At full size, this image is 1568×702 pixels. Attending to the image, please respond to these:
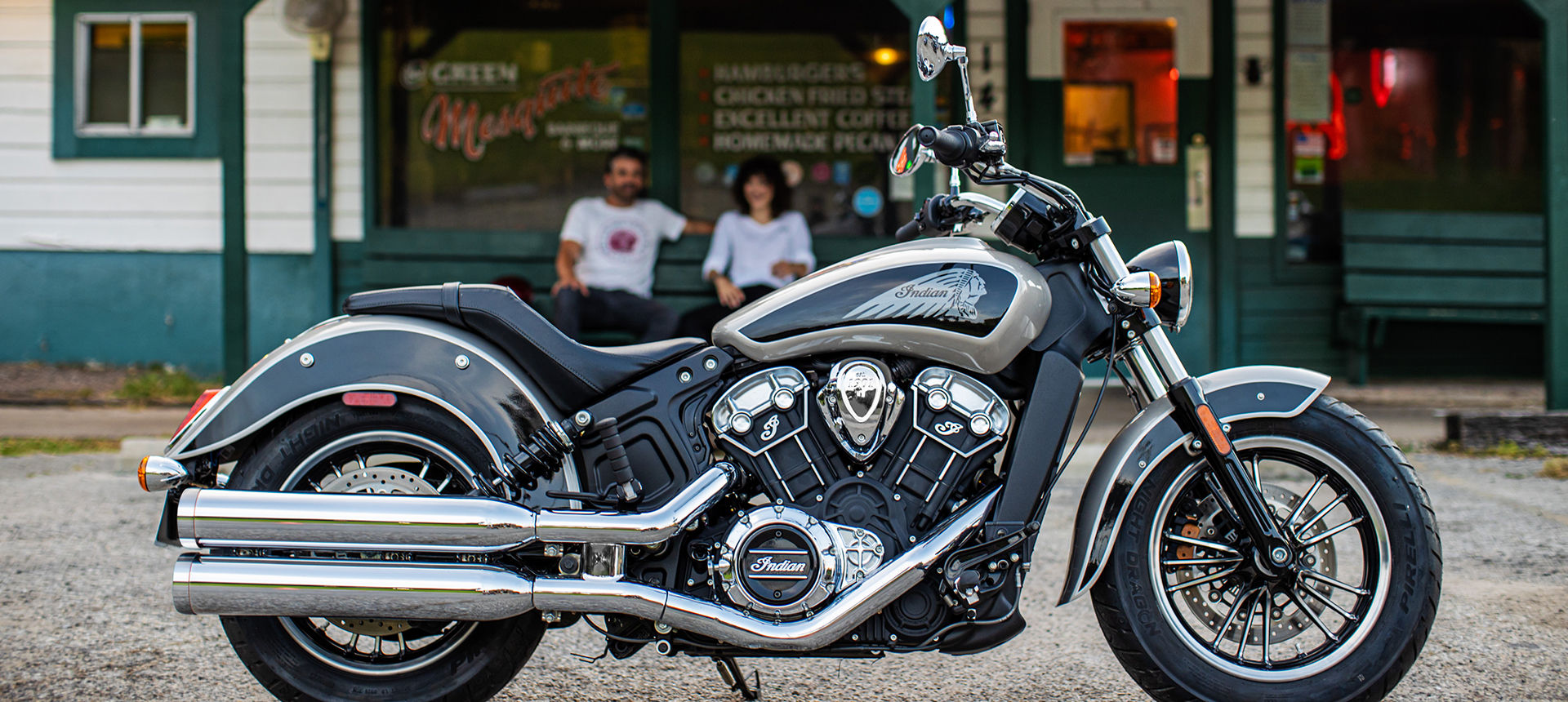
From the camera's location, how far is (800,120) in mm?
8266

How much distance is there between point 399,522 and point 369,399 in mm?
271

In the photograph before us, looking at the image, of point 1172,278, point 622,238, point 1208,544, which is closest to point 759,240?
point 622,238

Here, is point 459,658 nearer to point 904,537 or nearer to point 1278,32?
point 904,537

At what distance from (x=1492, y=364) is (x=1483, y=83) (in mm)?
1969

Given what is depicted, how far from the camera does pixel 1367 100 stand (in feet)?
28.1

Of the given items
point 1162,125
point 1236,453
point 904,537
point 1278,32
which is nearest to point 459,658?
point 904,537

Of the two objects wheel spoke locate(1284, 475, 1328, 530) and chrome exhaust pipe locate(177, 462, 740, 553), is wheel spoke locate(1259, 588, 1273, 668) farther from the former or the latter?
chrome exhaust pipe locate(177, 462, 740, 553)

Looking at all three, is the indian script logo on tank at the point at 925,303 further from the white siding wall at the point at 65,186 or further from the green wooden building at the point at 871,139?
the white siding wall at the point at 65,186

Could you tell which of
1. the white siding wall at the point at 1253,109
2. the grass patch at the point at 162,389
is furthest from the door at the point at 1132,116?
the grass patch at the point at 162,389

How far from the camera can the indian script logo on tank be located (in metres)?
2.49

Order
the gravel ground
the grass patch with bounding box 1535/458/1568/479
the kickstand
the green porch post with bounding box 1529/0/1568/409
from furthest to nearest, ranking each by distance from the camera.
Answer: the green porch post with bounding box 1529/0/1568/409 → the grass patch with bounding box 1535/458/1568/479 → the gravel ground → the kickstand

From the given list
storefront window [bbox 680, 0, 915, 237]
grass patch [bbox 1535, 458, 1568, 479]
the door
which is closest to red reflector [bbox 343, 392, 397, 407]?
grass patch [bbox 1535, 458, 1568, 479]

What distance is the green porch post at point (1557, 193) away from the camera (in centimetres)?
638

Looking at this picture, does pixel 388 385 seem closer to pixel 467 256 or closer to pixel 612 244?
pixel 612 244
